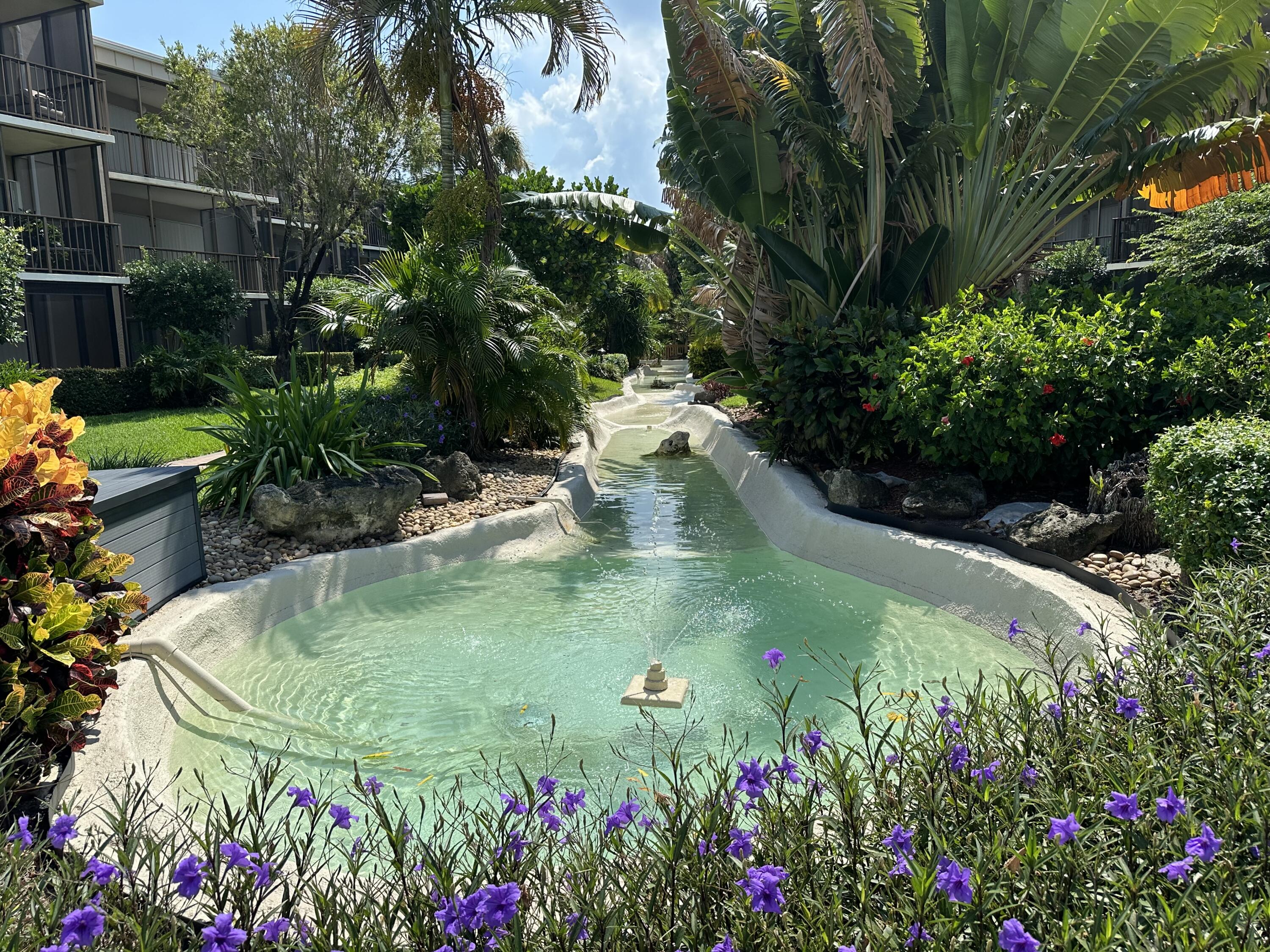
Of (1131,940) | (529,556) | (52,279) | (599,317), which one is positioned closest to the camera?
(1131,940)

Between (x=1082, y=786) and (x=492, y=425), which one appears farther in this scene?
(x=492, y=425)

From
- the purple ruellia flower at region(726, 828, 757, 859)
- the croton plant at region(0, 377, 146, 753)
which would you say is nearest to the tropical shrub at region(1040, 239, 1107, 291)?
the croton plant at region(0, 377, 146, 753)

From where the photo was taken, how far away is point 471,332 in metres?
10.8

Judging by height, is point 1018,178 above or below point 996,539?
above

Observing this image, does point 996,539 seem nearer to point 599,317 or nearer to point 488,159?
point 488,159

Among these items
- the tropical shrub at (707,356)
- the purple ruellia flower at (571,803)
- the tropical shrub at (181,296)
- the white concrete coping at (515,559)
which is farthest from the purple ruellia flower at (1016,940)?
the tropical shrub at (707,356)

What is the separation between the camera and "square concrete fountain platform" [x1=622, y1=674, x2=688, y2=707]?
16.7 ft

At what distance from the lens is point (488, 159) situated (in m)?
13.4

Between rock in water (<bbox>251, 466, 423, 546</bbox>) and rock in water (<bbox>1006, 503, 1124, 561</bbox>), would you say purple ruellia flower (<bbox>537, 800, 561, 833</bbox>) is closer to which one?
rock in water (<bbox>1006, 503, 1124, 561</bbox>)

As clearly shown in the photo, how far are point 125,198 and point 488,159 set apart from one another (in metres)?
18.7

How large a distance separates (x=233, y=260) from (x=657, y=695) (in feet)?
89.7

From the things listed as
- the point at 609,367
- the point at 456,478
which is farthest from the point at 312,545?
the point at 609,367

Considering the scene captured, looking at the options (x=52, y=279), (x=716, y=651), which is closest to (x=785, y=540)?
(x=716, y=651)

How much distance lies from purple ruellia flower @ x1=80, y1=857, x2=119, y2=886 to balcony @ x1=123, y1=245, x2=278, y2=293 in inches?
973
